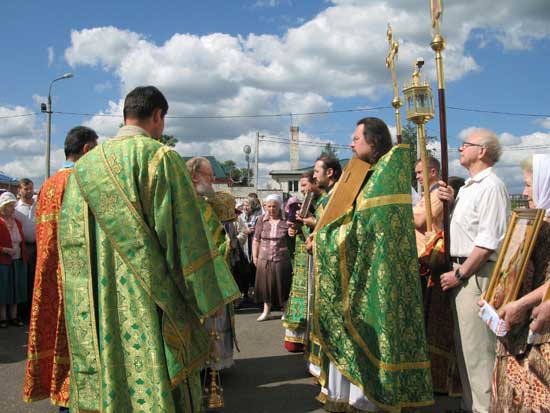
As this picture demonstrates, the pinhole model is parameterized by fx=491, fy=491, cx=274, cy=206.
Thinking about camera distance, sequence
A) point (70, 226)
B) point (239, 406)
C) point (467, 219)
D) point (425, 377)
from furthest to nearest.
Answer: point (239, 406)
point (467, 219)
point (425, 377)
point (70, 226)

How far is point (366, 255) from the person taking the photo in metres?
3.44

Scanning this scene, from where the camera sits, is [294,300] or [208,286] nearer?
[208,286]

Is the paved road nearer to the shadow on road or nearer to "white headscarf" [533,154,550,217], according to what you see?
the shadow on road

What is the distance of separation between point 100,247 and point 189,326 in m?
0.63

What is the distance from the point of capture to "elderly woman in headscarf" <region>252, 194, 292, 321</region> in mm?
7910

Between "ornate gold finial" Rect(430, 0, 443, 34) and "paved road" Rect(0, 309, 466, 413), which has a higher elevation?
"ornate gold finial" Rect(430, 0, 443, 34)

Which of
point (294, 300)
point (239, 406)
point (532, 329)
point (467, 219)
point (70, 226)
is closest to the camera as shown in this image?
point (532, 329)

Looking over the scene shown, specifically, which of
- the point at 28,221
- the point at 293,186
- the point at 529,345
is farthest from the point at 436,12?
the point at 293,186

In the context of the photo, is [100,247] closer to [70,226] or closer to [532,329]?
[70,226]

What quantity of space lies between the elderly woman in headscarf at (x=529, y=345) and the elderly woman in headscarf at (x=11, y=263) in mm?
7452

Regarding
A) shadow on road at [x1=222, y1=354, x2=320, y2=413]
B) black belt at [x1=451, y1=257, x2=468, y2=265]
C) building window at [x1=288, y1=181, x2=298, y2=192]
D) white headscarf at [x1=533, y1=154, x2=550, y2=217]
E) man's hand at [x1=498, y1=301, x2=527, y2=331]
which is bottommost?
shadow on road at [x1=222, y1=354, x2=320, y2=413]

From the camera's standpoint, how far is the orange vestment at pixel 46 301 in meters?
3.59

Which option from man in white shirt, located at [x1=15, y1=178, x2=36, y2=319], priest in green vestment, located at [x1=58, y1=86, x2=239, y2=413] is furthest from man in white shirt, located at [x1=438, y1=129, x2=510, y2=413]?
man in white shirt, located at [x1=15, y1=178, x2=36, y2=319]

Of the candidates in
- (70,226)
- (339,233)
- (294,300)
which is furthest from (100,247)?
(294,300)
